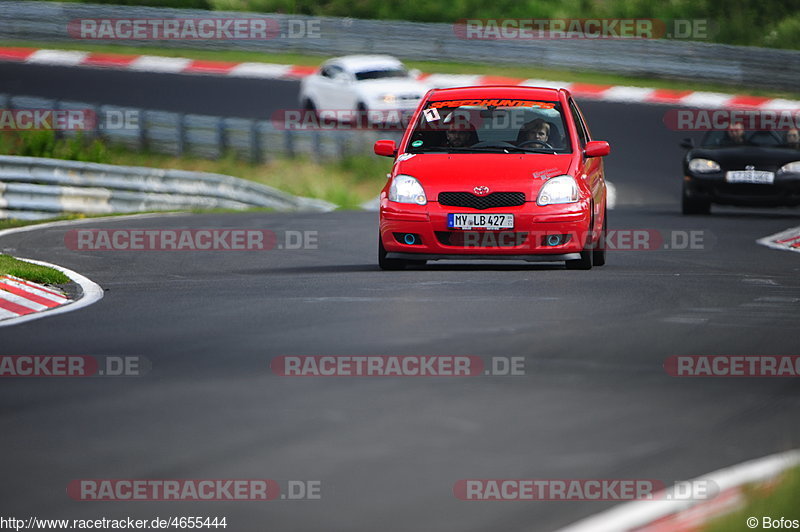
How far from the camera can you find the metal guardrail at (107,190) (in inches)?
938

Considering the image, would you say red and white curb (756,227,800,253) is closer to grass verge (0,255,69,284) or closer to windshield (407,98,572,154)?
windshield (407,98,572,154)

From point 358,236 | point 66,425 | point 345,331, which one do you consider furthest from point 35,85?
point 66,425

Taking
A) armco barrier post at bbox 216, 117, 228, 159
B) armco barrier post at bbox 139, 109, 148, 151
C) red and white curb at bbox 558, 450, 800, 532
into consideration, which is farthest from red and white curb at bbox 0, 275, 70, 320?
Result: armco barrier post at bbox 139, 109, 148, 151

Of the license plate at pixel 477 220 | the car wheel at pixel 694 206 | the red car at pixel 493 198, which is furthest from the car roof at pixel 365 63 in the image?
the license plate at pixel 477 220

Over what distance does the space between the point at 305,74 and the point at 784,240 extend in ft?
67.3

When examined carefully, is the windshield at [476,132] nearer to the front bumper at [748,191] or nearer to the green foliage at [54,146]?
the front bumper at [748,191]

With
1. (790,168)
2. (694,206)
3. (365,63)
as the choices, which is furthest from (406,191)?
(365,63)

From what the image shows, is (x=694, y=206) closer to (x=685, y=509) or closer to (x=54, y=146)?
(x=54, y=146)

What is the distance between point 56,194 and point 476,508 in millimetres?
19039

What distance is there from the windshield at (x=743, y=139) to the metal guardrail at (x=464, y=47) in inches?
536

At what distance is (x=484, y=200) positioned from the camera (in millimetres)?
13102

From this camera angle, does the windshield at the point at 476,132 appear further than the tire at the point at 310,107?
No

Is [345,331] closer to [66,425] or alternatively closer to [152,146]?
[66,425]

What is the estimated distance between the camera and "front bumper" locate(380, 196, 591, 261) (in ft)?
42.9
